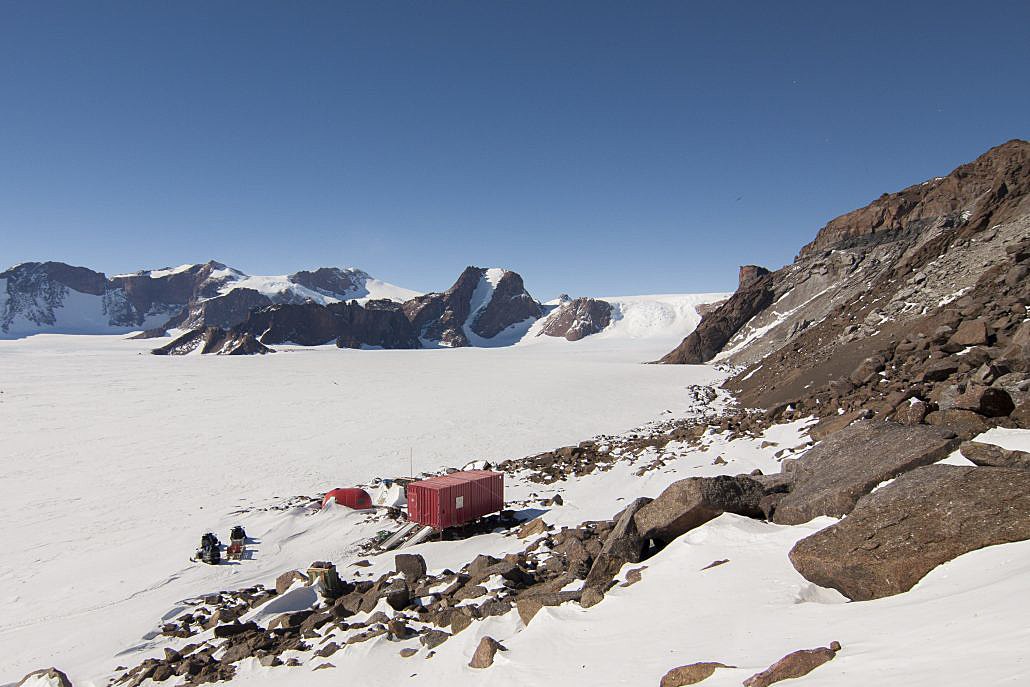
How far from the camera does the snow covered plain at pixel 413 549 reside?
418cm

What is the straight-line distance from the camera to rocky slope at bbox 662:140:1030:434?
1188 centimetres

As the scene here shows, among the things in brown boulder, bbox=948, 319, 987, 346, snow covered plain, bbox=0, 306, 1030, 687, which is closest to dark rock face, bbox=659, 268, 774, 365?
snow covered plain, bbox=0, 306, 1030, 687

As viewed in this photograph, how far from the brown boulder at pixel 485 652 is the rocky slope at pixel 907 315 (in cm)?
753

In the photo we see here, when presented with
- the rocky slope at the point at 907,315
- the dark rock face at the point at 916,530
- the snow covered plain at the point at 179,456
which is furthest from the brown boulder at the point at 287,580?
the rocky slope at the point at 907,315

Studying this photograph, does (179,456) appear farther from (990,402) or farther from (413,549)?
(990,402)

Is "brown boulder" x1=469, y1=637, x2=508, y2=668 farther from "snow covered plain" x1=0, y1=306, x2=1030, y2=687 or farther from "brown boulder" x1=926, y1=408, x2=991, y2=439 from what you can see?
"brown boulder" x1=926, y1=408, x2=991, y2=439

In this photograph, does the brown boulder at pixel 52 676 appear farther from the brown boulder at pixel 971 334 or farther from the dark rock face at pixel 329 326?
the dark rock face at pixel 329 326

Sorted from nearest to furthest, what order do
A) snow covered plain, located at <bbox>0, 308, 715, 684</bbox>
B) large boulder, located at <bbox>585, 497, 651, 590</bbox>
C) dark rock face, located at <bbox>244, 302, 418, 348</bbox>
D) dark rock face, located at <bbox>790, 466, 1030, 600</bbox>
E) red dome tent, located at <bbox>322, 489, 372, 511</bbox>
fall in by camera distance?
dark rock face, located at <bbox>790, 466, 1030, 600</bbox>
large boulder, located at <bbox>585, 497, 651, 590</bbox>
snow covered plain, located at <bbox>0, 308, 715, 684</bbox>
red dome tent, located at <bbox>322, 489, 372, 511</bbox>
dark rock face, located at <bbox>244, 302, 418, 348</bbox>

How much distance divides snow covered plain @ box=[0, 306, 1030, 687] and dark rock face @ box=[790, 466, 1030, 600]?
0.19 metres

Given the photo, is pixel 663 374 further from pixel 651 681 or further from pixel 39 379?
pixel 39 379

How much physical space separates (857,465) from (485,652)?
5.91 meters

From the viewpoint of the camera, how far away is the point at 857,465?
25.5 ft

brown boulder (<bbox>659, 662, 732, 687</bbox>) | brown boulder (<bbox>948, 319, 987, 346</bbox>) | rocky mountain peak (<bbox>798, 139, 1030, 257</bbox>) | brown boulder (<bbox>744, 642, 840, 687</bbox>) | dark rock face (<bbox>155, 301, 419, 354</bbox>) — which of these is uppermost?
rocky mountain peak (<bbox>798, 139, 1030, 257</bbox>)

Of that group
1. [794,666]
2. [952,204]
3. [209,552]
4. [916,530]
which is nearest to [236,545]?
[209,552]
